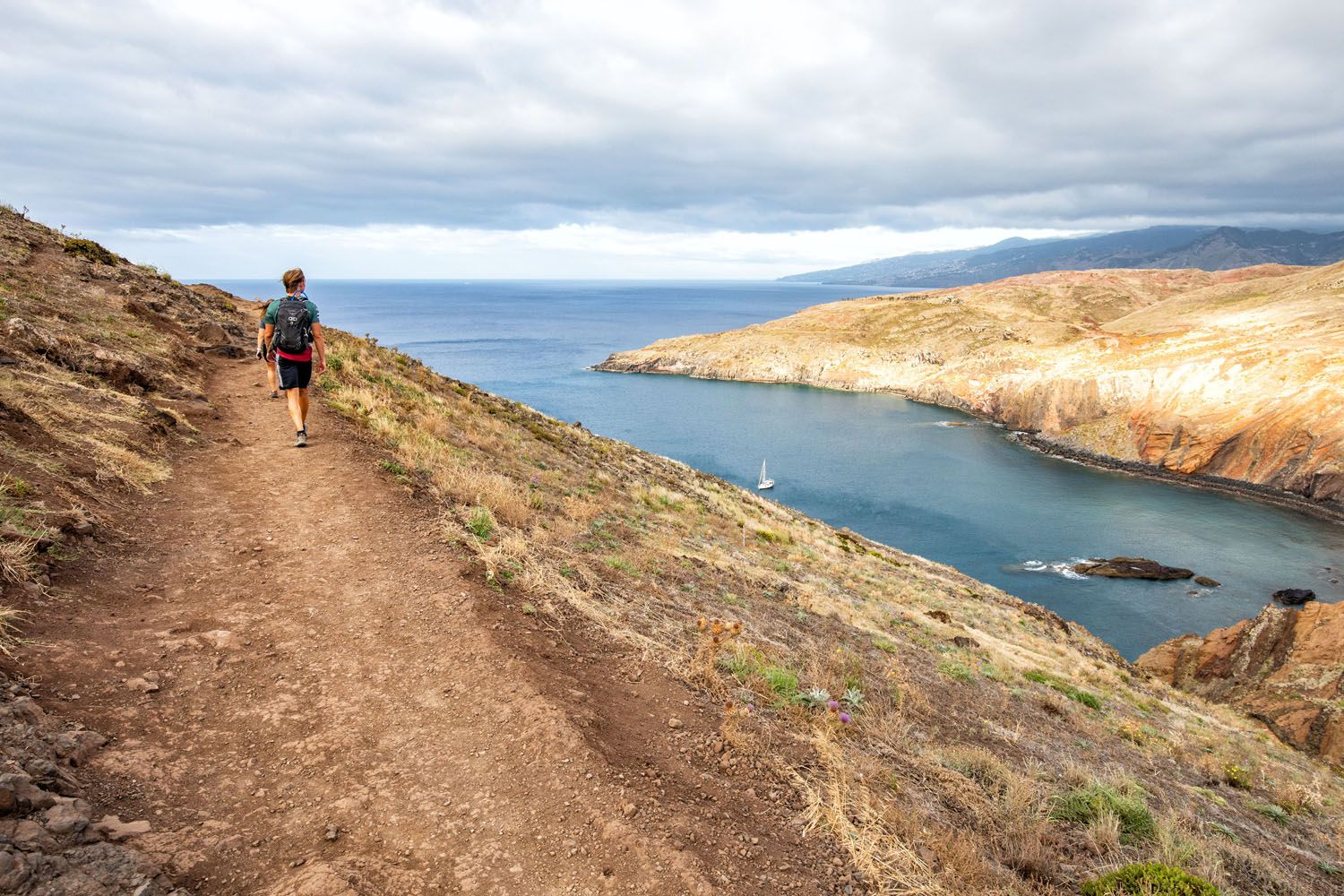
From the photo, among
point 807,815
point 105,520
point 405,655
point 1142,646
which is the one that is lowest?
point 1142,646

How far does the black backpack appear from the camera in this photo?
11570mm

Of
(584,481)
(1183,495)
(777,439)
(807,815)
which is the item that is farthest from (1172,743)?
(777,439)

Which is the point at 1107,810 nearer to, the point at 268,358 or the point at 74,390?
the point at 268,358

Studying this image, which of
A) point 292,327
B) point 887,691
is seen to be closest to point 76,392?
point 292,327

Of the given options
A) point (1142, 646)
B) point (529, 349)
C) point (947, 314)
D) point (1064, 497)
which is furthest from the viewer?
point (529, 349)

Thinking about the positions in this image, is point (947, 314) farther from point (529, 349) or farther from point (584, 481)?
point (584, 481)

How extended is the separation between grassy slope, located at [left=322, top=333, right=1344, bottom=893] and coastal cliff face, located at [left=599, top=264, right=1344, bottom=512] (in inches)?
Result: 2315

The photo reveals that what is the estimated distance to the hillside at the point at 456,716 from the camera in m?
4.36

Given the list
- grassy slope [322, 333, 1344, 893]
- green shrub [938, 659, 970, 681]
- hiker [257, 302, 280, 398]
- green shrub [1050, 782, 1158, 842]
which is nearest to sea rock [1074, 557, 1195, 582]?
grassy slope [322, 333, 1344, 893]

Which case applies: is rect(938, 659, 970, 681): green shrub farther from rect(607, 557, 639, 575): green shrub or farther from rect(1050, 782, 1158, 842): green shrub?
rect(607, 557, 639, 575): green shrub

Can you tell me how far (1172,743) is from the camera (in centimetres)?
1481

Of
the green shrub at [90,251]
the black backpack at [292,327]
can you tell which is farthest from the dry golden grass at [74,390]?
the black backpack at [292,327]

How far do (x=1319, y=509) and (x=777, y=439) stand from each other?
174 feet

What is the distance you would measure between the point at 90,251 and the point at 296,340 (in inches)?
897
